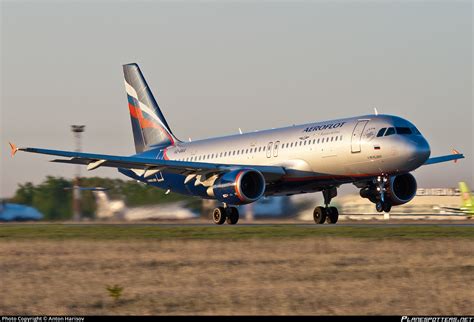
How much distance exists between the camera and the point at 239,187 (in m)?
40.6

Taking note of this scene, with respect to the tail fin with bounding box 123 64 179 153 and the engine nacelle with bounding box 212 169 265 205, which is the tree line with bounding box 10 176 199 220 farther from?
the engine nacelle with bounding box 212 169 265 205

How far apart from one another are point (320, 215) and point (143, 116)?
14573 mm

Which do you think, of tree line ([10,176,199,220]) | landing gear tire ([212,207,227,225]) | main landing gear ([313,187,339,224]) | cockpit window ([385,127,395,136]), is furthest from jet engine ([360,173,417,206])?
tree line ([10,176,199,220])

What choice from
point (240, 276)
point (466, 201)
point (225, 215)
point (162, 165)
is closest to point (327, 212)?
point (225, 215)

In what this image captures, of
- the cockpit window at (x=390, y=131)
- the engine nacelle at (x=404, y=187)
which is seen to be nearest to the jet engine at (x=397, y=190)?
the engine nacelle at (x=404, y=187)

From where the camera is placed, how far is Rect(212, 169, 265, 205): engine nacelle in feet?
134

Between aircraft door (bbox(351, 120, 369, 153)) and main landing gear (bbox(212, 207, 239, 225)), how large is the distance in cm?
753

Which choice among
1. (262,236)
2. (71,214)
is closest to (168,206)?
(71,214)

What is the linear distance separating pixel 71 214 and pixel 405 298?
35.7m

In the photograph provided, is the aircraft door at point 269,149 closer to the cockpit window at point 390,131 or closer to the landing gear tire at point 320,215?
the landing gear tire at point 320,215

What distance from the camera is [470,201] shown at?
→ 2269 inches

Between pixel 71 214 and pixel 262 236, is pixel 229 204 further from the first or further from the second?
pixel 71 214

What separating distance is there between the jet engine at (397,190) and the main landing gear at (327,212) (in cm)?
197

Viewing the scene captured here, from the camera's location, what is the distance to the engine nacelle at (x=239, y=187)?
40.8 meters
